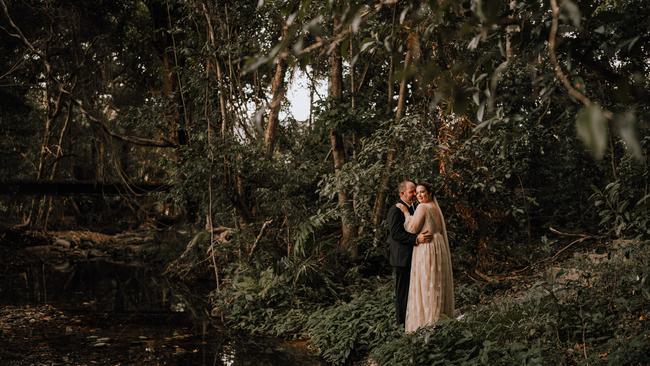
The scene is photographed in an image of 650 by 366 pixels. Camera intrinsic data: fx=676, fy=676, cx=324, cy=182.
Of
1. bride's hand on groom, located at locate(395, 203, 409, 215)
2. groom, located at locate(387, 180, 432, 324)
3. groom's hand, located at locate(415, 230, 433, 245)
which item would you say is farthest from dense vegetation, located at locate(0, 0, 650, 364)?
bride's hand on groom, located at locate(395, 203, 409, 215)

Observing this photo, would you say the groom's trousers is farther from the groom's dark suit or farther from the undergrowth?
the undergrowth

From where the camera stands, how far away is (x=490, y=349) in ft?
20.7

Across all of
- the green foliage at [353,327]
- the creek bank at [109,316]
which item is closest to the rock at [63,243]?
the creek bank at [109,316]

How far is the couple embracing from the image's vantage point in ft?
25.5

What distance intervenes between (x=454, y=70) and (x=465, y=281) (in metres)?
8.37

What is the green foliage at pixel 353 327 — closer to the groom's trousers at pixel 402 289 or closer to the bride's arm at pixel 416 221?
the groom's trousers at pixel 402 289

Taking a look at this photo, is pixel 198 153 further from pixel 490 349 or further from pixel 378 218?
pixel 490 349

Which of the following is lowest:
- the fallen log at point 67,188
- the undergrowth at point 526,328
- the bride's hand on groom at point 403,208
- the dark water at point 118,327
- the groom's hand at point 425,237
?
the dark water at point 118,327

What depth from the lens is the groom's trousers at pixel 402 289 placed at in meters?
8.31

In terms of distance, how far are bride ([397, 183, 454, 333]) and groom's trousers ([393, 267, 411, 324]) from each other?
360 millimetres

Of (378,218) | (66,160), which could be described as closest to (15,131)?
(66,160)

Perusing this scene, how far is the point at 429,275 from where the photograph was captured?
7809mm

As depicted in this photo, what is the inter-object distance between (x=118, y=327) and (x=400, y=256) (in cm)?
503

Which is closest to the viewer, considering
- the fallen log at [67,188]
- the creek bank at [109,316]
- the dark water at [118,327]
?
the dark water at [118,327]
